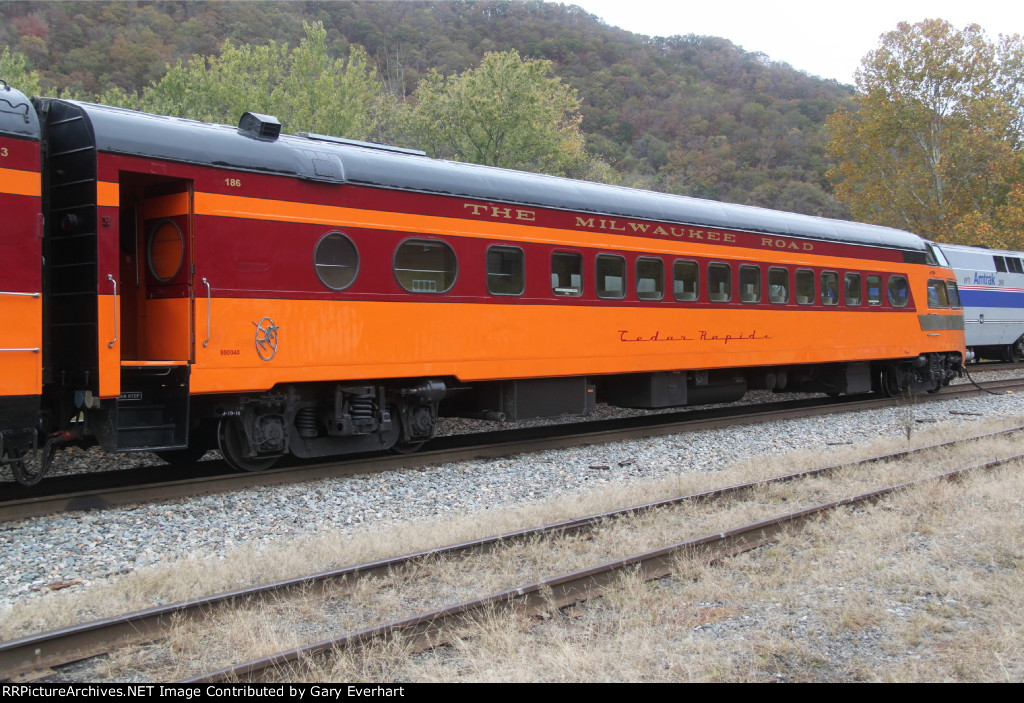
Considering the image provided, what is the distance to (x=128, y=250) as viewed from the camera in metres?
8.36

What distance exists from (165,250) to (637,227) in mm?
6542

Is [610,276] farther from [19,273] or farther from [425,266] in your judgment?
[19,273]

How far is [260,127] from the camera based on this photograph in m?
8.38

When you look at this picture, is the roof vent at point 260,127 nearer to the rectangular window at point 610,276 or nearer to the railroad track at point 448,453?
the railroad track at point 448,453

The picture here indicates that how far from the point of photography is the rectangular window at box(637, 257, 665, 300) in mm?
11875

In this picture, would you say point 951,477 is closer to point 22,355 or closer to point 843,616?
point 843,616

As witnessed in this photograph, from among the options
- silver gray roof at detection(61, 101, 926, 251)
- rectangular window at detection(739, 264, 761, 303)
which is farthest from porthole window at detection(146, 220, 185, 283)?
rectangular window at detection(739, 264, 761, 303)

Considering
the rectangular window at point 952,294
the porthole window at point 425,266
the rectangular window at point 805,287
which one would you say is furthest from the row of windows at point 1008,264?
the porthole window at point 425,266

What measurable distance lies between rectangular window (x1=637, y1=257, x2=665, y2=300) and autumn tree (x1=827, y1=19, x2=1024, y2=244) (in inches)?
977

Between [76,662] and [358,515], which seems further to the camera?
[358,515]

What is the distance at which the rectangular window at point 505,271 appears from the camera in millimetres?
10156

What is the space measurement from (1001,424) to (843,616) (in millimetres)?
10279

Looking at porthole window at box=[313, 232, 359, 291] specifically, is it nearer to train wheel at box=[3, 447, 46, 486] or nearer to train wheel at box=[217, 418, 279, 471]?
train wheel at box=[217, 418, 279, 471]

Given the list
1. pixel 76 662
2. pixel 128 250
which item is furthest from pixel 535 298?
pixel 76 662
